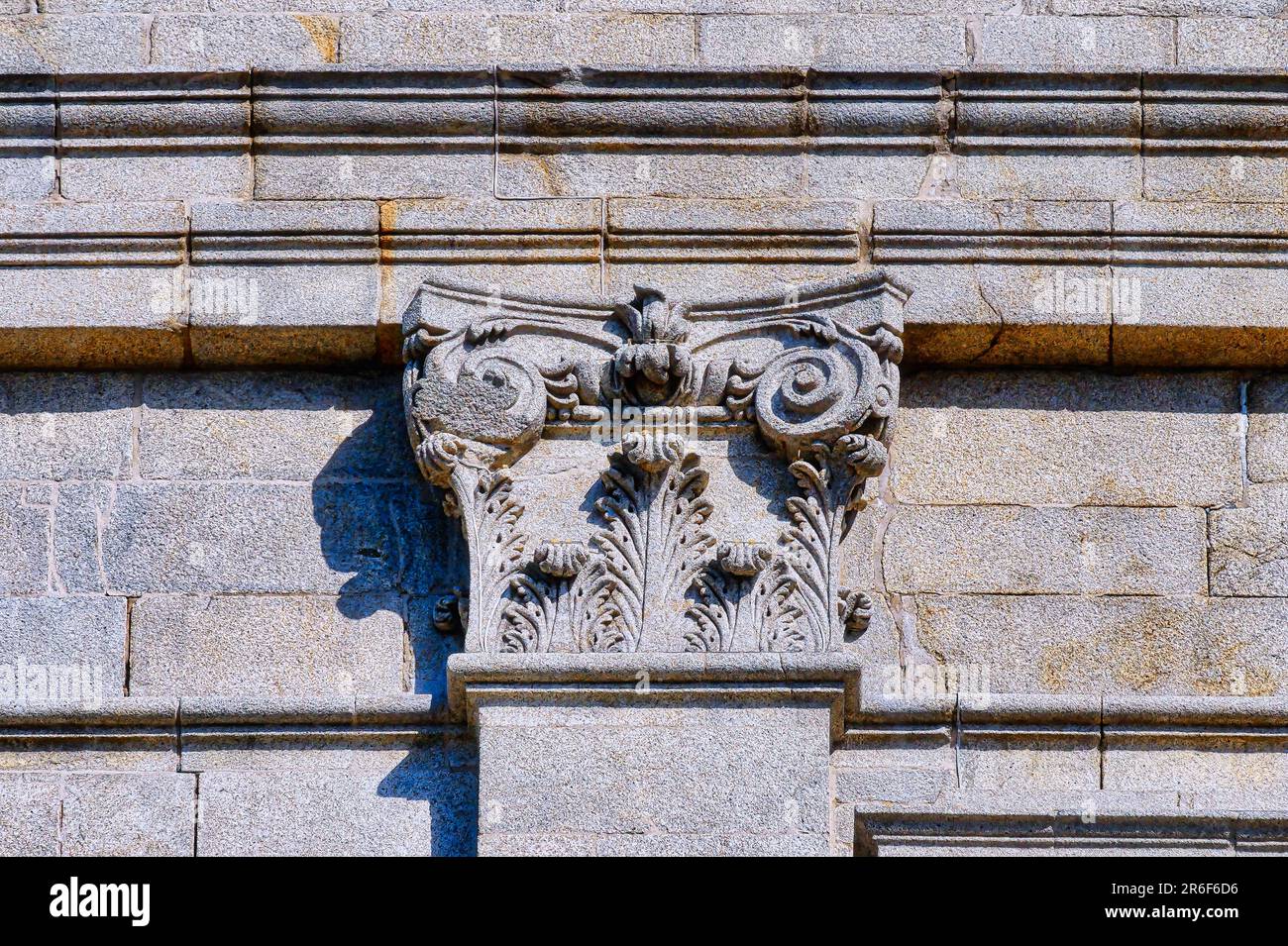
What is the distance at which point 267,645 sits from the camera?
334 inches

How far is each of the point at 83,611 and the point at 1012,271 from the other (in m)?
3.00

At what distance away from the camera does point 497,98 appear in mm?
9008

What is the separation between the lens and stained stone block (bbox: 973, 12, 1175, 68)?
30.1ft

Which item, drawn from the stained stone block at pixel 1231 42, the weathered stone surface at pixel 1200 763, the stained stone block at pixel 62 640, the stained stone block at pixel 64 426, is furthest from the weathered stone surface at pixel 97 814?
the stained stone block at pixel 1231 42

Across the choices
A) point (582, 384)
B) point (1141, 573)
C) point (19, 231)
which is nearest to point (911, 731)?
point (1141, 573)

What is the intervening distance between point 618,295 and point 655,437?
50cm

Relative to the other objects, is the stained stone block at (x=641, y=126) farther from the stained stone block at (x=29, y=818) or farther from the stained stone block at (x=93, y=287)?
the stained stone block at (x=29, y=818)

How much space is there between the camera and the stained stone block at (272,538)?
338 inches

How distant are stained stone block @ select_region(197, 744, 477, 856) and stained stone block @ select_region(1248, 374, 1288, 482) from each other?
258 cm

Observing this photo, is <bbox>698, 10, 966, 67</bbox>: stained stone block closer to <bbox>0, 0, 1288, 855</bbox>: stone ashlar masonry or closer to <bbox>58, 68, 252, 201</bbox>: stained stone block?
<bbox>0, 0, 1288, 855</bbox>: stone ashlar masonry

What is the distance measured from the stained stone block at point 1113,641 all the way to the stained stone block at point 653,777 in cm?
60

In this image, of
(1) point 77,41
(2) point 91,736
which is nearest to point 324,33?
(1) point 77,41

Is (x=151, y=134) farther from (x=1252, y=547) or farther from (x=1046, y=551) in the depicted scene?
(x=1252, y=547)

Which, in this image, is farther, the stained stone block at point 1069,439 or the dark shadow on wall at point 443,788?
the stained stone block at point 1069,439
